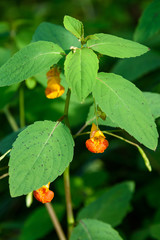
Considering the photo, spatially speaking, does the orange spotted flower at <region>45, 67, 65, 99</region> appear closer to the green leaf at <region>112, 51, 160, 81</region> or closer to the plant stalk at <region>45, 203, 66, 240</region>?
the plant stalk at <region>45, 203, 66, 240</region>

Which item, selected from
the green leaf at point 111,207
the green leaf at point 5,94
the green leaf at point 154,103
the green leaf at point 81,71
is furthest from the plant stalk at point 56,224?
the green leaf at point 81,71

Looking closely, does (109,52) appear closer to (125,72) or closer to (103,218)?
(103,218)

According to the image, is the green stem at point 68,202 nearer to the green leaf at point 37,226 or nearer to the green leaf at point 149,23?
the green leaf at point 37,226

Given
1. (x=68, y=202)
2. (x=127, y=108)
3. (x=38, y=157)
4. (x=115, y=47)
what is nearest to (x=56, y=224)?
(x=68, y=202)

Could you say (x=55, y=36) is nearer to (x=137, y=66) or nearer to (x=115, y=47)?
(x=115, y=47)

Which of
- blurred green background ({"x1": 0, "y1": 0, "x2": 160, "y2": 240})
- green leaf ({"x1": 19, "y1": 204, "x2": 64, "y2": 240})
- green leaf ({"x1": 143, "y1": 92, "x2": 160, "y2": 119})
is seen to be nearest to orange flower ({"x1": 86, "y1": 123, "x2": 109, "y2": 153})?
green leaf ({"x1": 143, "y1": 92, "x2": 160, "y2": 119})

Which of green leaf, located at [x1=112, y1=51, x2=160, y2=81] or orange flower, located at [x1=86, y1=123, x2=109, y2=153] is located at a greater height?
orange flower, located at [x1=86, y1=123, x2=109, y2=153]

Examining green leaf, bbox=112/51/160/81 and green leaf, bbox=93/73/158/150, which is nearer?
green leaf, bbox=93/73/158/150
